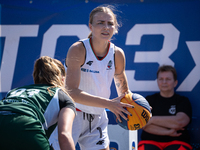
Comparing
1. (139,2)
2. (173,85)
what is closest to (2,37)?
(139,2)

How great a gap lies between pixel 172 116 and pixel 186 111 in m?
0.26

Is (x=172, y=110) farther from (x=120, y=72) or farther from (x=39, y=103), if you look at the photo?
(x=39, y=103)

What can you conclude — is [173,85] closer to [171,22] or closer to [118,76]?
[171,22]

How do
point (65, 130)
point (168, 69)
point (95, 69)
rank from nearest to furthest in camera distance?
point (65, 130) < point (95, 69) < point (168, 69)

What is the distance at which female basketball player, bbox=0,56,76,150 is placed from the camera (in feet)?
5.91

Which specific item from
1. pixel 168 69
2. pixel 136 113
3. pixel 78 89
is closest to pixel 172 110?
pixel 168 69

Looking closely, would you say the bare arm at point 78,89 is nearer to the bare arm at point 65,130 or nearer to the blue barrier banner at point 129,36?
the bare arm at point 65,130

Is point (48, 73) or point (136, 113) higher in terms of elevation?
point (48, 73)

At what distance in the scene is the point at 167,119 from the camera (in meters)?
4.31

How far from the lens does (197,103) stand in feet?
15.2

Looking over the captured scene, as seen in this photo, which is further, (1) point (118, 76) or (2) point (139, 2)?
(2) point (139, 2)

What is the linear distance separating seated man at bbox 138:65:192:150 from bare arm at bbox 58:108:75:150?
2.42m

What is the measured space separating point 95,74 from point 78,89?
0.38 metres

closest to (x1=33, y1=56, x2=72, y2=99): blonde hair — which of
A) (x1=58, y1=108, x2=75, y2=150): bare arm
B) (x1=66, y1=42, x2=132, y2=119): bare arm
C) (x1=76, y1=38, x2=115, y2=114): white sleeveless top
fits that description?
(x1=58, y1=108, x2=75, y2=150): bare arm
